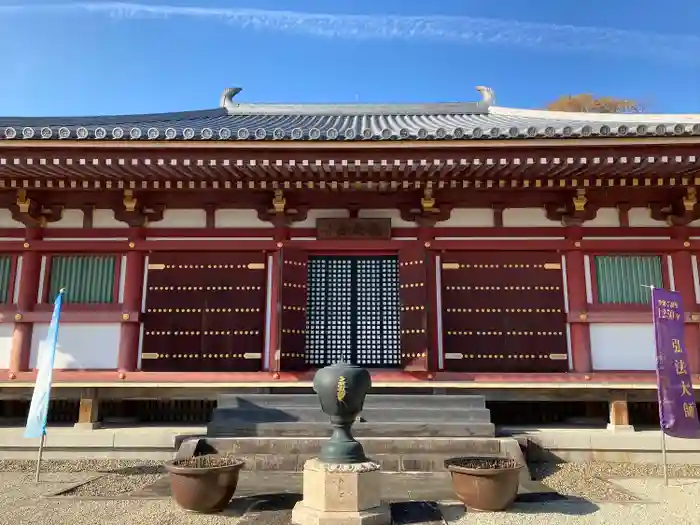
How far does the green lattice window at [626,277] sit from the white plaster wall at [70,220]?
8965 mm

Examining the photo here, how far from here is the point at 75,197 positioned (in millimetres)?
8766

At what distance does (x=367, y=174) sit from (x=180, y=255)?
3.56 metres

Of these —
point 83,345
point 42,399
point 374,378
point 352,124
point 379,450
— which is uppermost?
point 352,124

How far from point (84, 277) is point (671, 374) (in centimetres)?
912

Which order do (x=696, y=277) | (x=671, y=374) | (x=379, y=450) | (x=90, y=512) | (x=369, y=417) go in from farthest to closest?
(x=696, y=277) < (x=369, y=417) < (x=379, y=450) < (x=671, y=374) < (x=90, y=512)

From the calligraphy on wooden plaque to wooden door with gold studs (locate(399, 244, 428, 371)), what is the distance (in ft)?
1.72

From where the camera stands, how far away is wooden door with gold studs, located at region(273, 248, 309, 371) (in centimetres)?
834

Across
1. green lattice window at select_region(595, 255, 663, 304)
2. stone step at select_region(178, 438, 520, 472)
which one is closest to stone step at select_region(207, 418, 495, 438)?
stone step at select_region(178, 438, 520, 472)

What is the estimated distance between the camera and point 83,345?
8.56 meters

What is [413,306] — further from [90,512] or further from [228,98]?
[228,98]

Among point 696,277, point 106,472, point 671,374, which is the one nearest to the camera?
point 671,374

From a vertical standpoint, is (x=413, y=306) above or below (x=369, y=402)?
above

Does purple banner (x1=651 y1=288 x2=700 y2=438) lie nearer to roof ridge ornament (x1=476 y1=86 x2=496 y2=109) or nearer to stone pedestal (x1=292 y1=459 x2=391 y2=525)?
stone pedestal (x1=292 y1=459 x2=391 y2=525)

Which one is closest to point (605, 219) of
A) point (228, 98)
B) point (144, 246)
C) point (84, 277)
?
point (144, 246)
